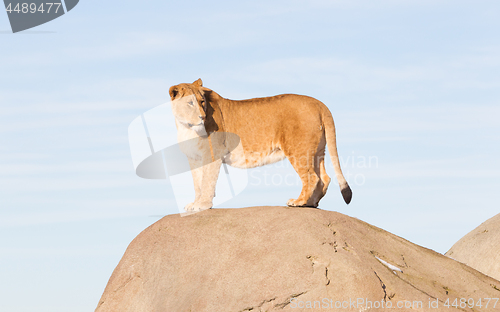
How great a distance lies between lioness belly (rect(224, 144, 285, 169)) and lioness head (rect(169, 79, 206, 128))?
0.94 metres

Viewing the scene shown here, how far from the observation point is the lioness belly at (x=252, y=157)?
34.8 ft

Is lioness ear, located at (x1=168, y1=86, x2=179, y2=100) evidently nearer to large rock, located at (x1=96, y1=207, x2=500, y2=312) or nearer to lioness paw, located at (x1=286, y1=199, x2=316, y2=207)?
large rock, located at (x1=96, y1=207, x2=500, y2=312)

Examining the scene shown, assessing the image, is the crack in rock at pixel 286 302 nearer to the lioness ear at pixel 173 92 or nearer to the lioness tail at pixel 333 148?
the lioness tail at pixel 333 148

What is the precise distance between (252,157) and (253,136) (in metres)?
0.39

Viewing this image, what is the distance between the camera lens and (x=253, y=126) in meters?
10.7

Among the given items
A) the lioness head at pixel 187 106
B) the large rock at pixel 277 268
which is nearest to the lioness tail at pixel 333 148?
the large rock at pixel 277 268

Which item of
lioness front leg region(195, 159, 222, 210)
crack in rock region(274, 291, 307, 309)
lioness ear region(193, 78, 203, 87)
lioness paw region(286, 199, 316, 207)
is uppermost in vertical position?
lioness ear region(193, 78, 203, 87)

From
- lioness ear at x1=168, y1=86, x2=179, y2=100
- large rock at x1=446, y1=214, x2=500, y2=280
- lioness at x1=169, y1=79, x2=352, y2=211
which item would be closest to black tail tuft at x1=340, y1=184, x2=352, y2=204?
lioness at x1=169, y1=79, x2=352, y2=211

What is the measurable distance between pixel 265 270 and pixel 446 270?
3.63 meters

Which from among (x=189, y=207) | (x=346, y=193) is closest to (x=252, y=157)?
(x=189, y=207)

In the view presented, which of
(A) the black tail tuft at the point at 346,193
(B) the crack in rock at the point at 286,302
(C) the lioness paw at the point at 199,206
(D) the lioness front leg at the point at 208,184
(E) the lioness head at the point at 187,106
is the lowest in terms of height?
(B) the crack in rock at the point at 286,302

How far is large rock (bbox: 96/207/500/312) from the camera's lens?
8.45 meters

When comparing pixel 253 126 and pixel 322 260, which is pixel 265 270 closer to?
pixel 322 260

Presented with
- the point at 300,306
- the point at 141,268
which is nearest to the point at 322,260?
the point at 300,306
